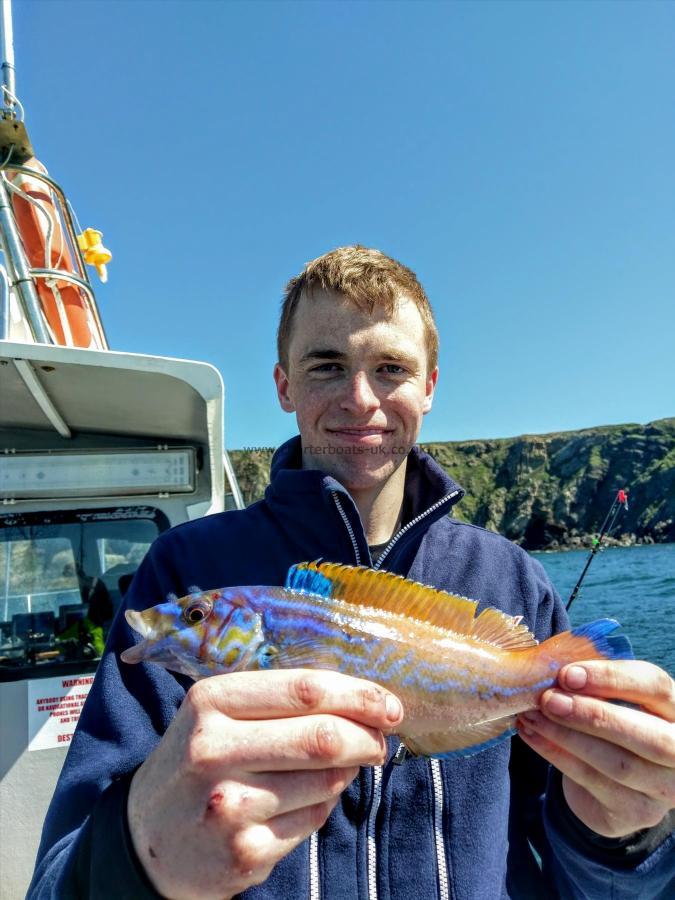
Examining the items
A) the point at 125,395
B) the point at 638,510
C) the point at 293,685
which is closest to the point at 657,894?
the point at 293,685

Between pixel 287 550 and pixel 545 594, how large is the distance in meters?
1.31

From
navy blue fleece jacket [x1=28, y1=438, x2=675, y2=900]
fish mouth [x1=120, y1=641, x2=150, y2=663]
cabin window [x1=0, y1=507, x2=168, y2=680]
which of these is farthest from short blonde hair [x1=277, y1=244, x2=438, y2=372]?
cabin window [x1=0, y1=507, x2=168, y2=680]

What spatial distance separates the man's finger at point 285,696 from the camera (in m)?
1.52

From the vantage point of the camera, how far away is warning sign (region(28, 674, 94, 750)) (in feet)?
17.2

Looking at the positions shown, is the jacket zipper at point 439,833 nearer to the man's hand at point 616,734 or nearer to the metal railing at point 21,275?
the man's hand at point 616,734

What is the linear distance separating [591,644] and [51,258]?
695cm

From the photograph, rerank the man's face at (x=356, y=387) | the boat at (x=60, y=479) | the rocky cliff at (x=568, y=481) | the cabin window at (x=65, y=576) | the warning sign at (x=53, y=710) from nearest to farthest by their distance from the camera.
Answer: the man's face at (x=356, y=387) < the boat at (x=60, y=479) < the warning sign at (x=53, y=710) < the cabin window at (x=65, y=576) < the rocky cliff at (x=568, y=481)

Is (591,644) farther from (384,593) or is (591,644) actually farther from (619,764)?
Answer: (384,593)

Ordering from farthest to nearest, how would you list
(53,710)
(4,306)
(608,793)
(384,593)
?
(53,710) → (4,306) → (384,593) → (608,793)

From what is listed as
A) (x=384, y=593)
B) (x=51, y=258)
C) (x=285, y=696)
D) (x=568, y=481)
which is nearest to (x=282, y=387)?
(x=384, y=593)

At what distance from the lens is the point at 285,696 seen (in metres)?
1.54

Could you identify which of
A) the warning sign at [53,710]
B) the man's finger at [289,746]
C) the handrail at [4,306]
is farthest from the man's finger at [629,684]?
the handrail at [4,306]

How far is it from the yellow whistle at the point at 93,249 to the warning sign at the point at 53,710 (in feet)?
15.7

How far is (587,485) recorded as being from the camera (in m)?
131
